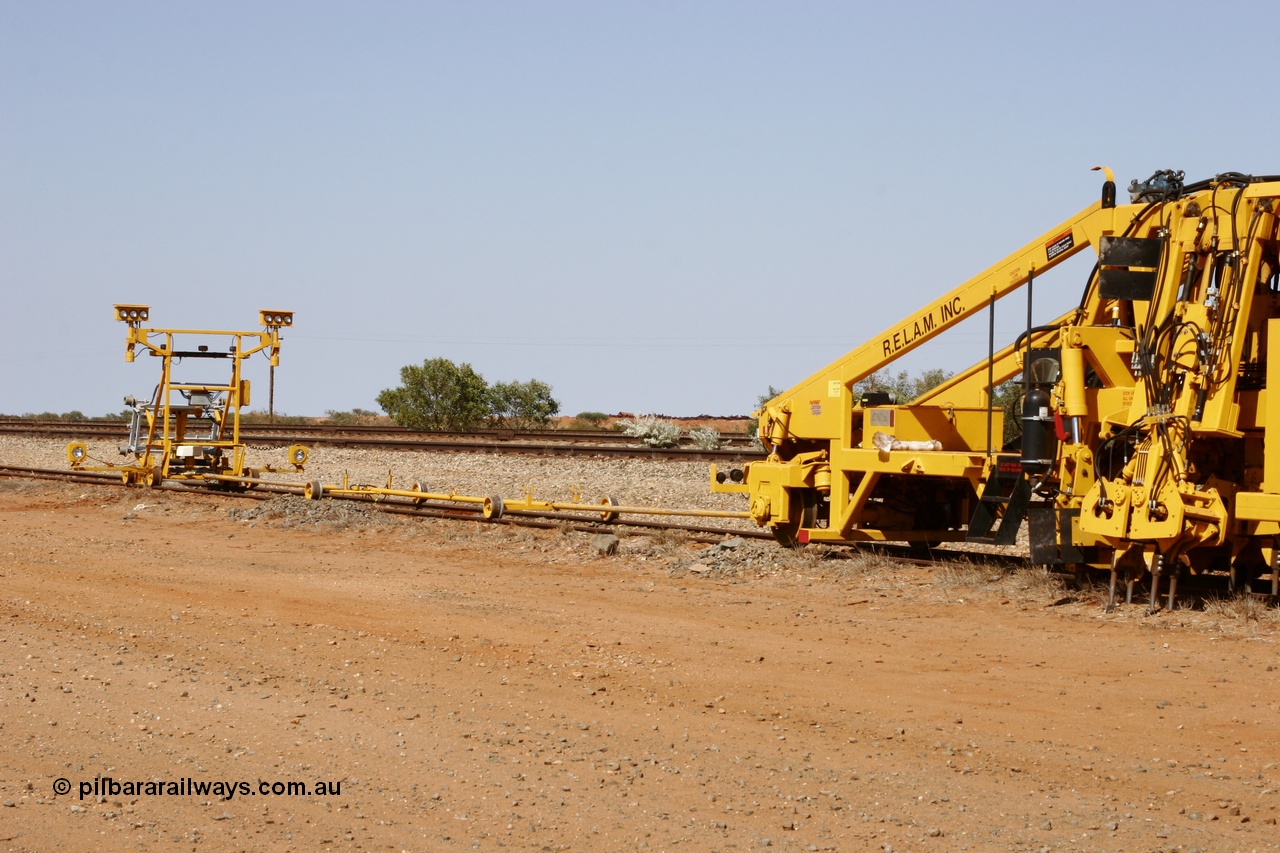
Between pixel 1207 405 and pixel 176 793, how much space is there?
6946 mm

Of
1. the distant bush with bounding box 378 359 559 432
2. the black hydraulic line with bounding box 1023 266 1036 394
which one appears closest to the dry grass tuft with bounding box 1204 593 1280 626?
the black hydraulic line with bounding box 1023 266 1036 394

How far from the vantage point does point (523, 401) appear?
51.6 meters

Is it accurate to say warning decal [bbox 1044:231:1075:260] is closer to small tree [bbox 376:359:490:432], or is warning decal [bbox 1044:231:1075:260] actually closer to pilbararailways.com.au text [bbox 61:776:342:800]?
pilbararailways.com.au text [bbox 61:776:342:800]

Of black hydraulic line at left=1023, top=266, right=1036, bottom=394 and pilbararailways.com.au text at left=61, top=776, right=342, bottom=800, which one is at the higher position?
black hydraulic line at left=1023, top=266, right=1036, bottom=394

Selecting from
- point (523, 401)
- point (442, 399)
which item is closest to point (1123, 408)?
point (442, 399)

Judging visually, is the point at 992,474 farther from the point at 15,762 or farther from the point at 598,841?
the point at 15,762

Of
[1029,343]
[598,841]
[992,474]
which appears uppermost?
[1029,343]

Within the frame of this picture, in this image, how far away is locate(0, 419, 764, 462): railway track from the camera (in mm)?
24844

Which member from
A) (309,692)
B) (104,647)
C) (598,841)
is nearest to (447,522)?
(104,647)

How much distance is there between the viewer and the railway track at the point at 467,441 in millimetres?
24844

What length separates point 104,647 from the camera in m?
8.58

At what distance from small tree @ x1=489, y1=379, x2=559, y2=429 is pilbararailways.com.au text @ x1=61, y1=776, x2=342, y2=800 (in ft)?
142

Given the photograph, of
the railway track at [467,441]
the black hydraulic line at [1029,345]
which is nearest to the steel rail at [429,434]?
the railway track at [467,441]

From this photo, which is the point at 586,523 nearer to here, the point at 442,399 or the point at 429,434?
the point at 429,434
